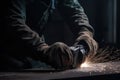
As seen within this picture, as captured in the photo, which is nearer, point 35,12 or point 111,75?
point 111,75

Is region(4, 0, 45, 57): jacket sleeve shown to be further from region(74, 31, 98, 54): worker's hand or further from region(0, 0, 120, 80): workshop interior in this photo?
region(74, 31, 98, 54): worker's hand

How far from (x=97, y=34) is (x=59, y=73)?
1.58 metres

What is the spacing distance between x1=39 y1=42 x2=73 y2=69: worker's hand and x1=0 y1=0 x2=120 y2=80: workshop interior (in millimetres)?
77

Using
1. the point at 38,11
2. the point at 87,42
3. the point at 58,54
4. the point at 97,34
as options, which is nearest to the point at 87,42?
the point at 87,42

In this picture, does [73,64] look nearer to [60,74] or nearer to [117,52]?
[60,74]

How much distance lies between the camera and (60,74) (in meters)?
2.72

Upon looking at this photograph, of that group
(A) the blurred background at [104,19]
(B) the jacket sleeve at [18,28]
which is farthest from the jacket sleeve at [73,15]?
(A) the blurred background at [104,19]

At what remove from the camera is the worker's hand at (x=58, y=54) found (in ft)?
9.26

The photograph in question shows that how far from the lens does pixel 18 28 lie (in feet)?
9.32

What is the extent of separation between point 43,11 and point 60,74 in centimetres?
65

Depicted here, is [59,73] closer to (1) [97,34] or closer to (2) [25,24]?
(2) [25,24]

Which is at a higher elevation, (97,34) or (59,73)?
(59,73)

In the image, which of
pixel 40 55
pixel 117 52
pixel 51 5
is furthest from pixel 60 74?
pixel 117 52

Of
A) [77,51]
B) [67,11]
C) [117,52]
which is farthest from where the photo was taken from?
A: [117,52]
